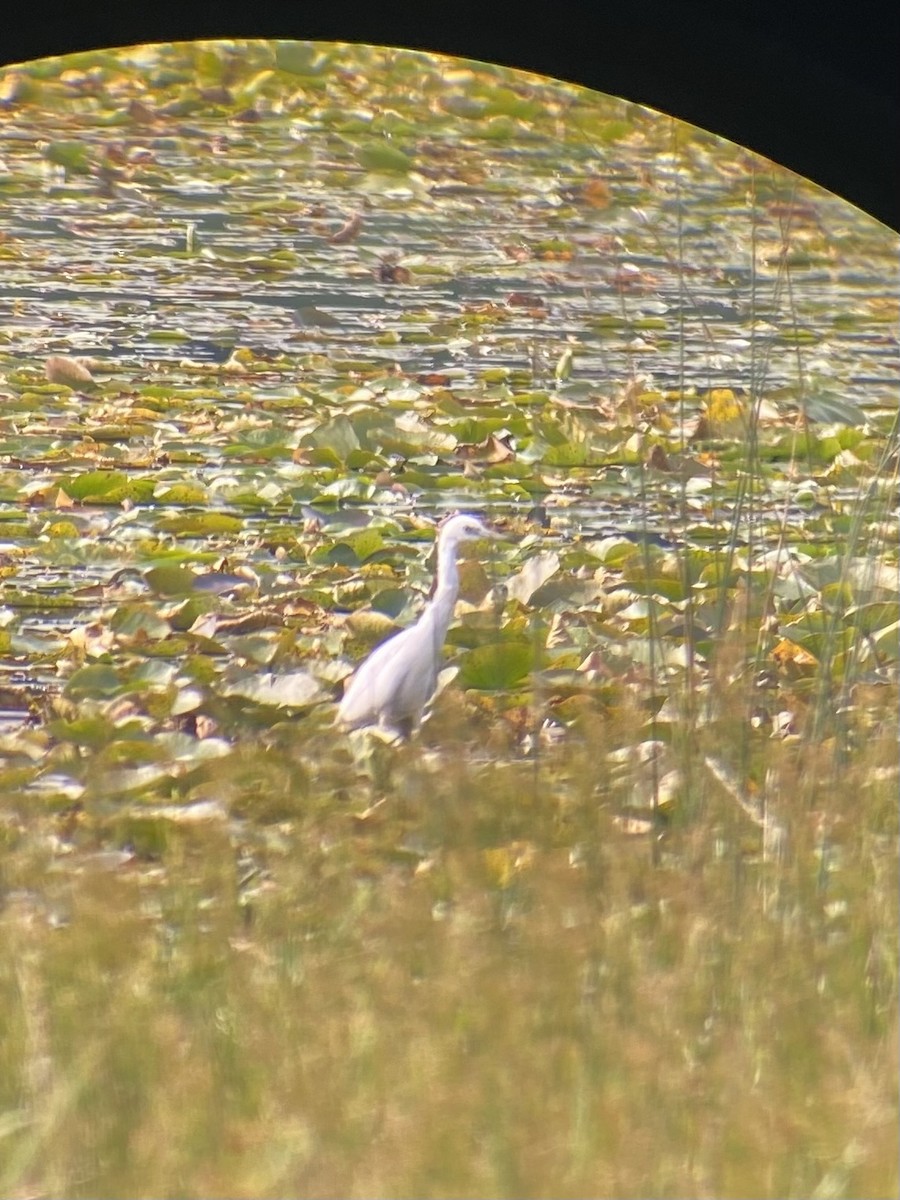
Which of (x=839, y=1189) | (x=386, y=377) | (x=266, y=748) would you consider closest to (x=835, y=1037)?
(x=839, y=1189)

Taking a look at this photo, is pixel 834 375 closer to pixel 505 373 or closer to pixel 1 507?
pixel 505 373

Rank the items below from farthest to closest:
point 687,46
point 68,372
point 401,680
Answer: point 68,372 → point 401,680 → point 687,46

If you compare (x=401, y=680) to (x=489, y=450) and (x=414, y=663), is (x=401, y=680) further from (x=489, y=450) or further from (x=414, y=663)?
(x=489, y=450)

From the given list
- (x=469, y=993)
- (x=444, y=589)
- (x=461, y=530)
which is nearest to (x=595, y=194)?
(x=461, y=530)

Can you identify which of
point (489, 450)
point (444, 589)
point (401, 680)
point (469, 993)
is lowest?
point (469, 993)

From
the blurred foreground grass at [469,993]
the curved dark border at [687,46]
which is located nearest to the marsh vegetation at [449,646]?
the blurred foreground grass at [469,993]

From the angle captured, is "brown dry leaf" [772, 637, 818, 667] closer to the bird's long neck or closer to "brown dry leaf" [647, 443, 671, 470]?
"brown dry leaf" [647, 443, 671, 470]

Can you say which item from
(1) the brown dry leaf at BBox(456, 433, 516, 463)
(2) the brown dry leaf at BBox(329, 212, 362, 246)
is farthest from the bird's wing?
(2) the brown dry leaf at BBox(329, 212, 362, 246)
